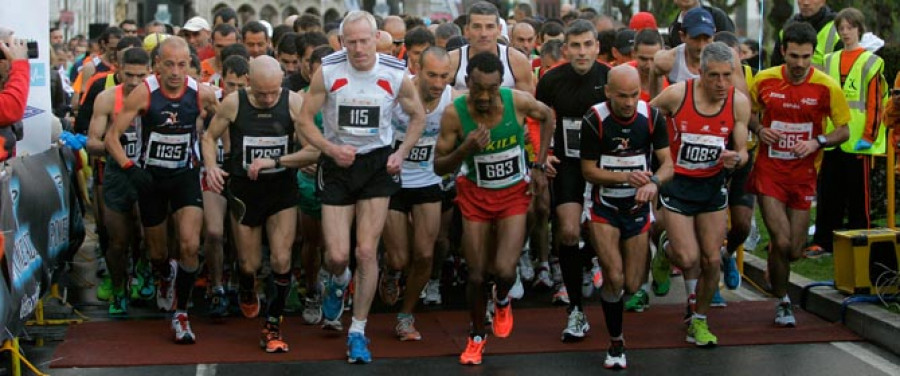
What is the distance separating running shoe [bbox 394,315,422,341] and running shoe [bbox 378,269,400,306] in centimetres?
71

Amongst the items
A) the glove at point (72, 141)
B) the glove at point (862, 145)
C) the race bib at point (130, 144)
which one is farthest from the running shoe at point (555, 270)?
the glove at point (72, 141)

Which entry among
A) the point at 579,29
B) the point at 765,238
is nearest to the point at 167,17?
the point at 765,238

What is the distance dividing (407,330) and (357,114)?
1585 mm

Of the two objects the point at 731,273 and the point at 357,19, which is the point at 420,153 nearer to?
the point at 357,19

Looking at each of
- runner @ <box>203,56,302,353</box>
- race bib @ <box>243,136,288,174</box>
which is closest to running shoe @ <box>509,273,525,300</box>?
runner @ <box>203,56,302,353</box>

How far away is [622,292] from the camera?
32.7ft

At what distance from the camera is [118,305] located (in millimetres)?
11922

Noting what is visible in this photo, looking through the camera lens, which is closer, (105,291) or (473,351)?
(473,351)

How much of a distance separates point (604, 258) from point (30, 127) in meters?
4.12

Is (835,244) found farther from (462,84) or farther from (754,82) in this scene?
(462,84)

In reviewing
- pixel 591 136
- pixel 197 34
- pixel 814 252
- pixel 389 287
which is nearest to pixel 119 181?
pixel 389 287

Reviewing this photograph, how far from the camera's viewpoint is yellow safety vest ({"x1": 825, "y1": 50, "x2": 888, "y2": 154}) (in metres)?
13.3

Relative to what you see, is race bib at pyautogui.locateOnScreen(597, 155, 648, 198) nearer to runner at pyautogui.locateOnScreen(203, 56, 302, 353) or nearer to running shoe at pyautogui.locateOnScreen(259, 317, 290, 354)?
runner at pyautogui.locateOnScreen(203, 56, 302, 353)

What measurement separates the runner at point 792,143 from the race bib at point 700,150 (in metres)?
0.75
